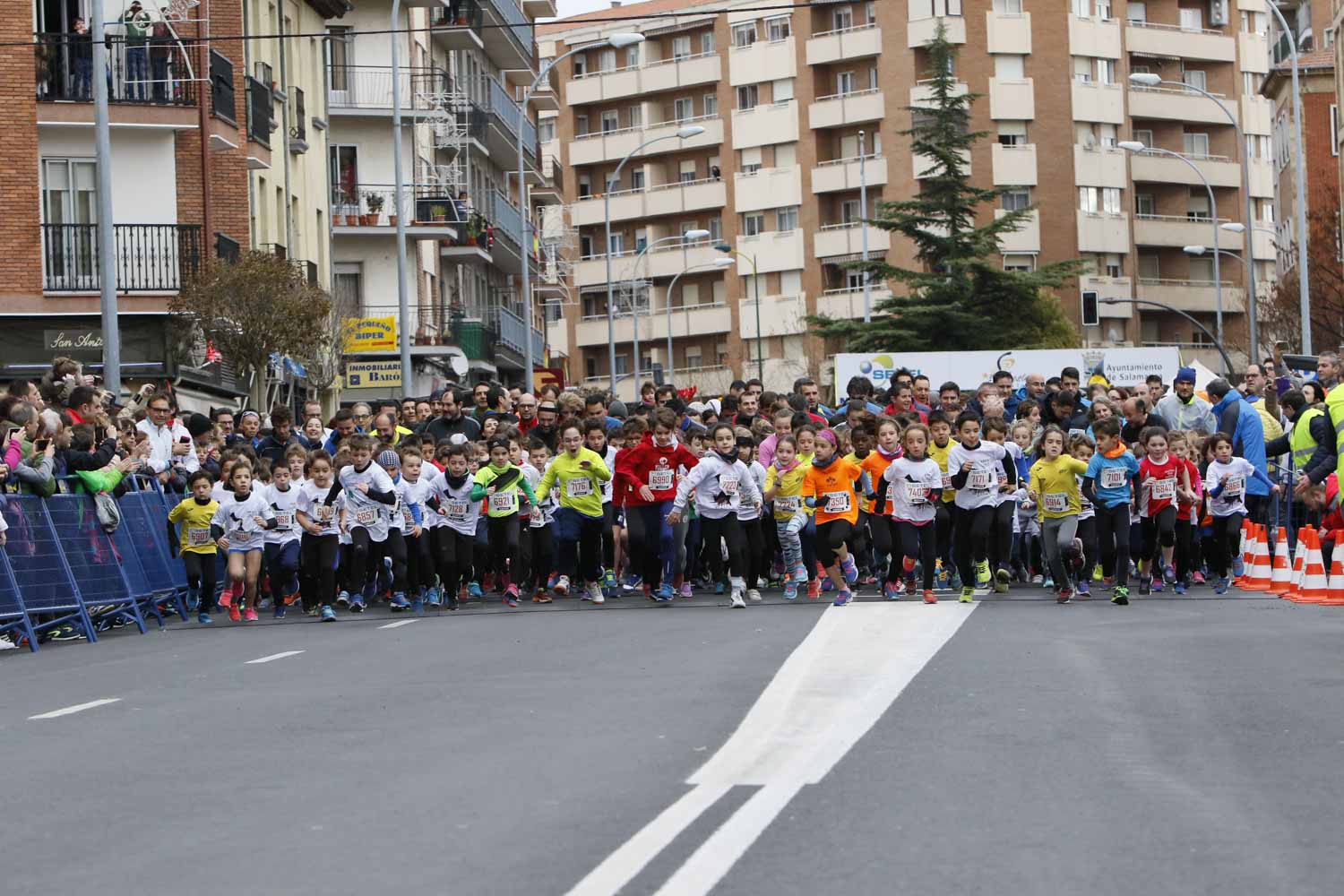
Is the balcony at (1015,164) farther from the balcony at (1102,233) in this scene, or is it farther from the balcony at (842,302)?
the balcony at (842,302)

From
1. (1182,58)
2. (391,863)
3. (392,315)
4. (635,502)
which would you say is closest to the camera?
(391,863)

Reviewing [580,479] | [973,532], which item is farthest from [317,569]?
[973,532]

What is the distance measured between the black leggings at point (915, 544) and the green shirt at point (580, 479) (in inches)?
121

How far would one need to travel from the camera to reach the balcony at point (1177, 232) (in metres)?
105

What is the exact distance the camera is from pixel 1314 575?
20.8m

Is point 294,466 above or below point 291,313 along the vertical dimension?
below

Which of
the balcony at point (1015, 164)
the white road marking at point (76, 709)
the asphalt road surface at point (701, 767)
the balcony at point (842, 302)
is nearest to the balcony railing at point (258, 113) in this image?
the asphalt road surface at point (701, 767)

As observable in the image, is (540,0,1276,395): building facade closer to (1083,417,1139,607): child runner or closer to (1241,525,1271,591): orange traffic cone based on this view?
(1241,525,1271,591): orange traffic cone

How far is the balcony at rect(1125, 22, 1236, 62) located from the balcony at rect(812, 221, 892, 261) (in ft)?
44.1

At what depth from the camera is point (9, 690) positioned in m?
14.9

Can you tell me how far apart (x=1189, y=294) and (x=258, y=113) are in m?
65.7

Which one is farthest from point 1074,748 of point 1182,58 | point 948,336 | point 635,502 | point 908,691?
point 1182,58

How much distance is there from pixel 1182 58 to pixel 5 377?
75041 mm

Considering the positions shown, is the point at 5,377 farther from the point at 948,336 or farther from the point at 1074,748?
the point at 948,336
